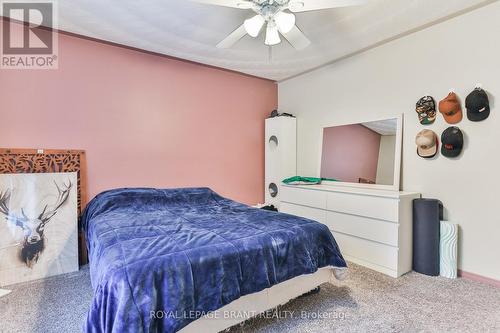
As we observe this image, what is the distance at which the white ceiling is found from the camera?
239 centimetres

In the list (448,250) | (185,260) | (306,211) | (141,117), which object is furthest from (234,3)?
(448,250)

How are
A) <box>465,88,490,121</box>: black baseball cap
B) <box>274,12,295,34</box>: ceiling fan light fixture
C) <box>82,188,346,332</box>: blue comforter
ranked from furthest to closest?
<box>465,88,490,121</box>: black baseball cap < <box>274,12,295,34</box>: ceiling fan light fixture < <box>82,188,346,332</box>: blue comforter

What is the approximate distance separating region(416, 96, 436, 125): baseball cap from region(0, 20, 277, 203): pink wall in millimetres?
2271

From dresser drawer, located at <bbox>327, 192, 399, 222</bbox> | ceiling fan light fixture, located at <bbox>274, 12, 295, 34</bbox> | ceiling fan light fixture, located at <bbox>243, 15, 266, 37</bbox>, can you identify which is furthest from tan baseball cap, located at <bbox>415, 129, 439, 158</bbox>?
ceiling fan light fixture, located at <bbox>243, 15, 266, 37</bbox>

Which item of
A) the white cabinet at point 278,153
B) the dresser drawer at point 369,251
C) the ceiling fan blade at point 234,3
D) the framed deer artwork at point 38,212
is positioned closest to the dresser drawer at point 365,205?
the dresser drawer at point 369,251

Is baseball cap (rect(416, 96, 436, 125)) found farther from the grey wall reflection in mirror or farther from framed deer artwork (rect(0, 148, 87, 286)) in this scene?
framed deer artwork (rect(0, 148, 87, 286))

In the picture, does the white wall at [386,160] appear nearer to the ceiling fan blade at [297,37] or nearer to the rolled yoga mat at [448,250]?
the rolled yoga mat at [448,250]

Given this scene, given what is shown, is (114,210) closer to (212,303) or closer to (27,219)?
(27,219)

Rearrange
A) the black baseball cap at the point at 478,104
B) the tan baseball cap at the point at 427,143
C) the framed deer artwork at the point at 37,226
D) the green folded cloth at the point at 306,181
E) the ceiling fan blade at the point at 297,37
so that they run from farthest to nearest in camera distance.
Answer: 1. the green folded cloth at the point at 306,181
2. the tan baseball cap at the point at 427,143
3. the framed deer artwork at the point at 37,226
4. the black baseball cap at the point at 478,104
5. the ceiling fan blade at the point at 297,37

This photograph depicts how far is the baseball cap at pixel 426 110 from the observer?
2742mm

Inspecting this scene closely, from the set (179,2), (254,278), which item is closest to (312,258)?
(254,278)

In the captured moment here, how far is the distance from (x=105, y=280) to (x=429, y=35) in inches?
138

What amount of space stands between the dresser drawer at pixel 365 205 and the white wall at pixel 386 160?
48 centimetres

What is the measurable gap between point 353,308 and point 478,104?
2059 mm
